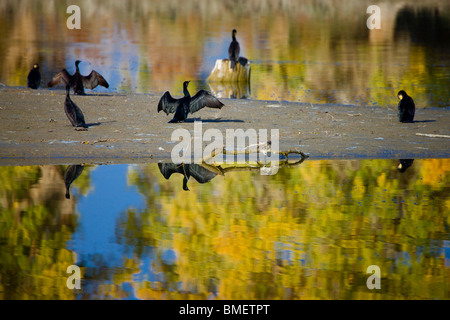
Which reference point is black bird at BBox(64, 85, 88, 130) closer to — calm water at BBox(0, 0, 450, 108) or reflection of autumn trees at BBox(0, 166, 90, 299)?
reflection of autumn trees at BBox(0, 166, 90, 299)

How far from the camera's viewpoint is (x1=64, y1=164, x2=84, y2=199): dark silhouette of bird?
918cm

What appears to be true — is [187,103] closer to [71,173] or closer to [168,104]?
[168,104]

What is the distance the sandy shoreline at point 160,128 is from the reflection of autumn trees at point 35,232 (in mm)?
1253

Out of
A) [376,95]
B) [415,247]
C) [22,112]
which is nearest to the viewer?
[415,247]

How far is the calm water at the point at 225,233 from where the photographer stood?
573cm

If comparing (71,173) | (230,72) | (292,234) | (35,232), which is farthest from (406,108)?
(230,72)

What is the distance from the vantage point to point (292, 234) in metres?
7.00

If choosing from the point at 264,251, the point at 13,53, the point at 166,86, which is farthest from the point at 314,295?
the point at 13,53

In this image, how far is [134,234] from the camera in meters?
7.01

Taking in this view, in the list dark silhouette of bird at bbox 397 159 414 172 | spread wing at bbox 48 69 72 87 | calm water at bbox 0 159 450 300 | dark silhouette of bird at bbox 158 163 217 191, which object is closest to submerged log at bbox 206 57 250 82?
spread wing at bbox 48 69 72 87

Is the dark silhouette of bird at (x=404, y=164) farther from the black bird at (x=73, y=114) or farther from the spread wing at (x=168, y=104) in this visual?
the black bird at (x=73, y=114)

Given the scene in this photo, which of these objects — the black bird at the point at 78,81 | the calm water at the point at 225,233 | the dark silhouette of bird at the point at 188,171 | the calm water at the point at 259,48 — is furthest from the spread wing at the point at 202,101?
the calm water at the point at 259,48

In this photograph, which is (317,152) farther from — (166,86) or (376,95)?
(166,86)

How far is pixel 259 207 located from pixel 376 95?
12.0 meters
